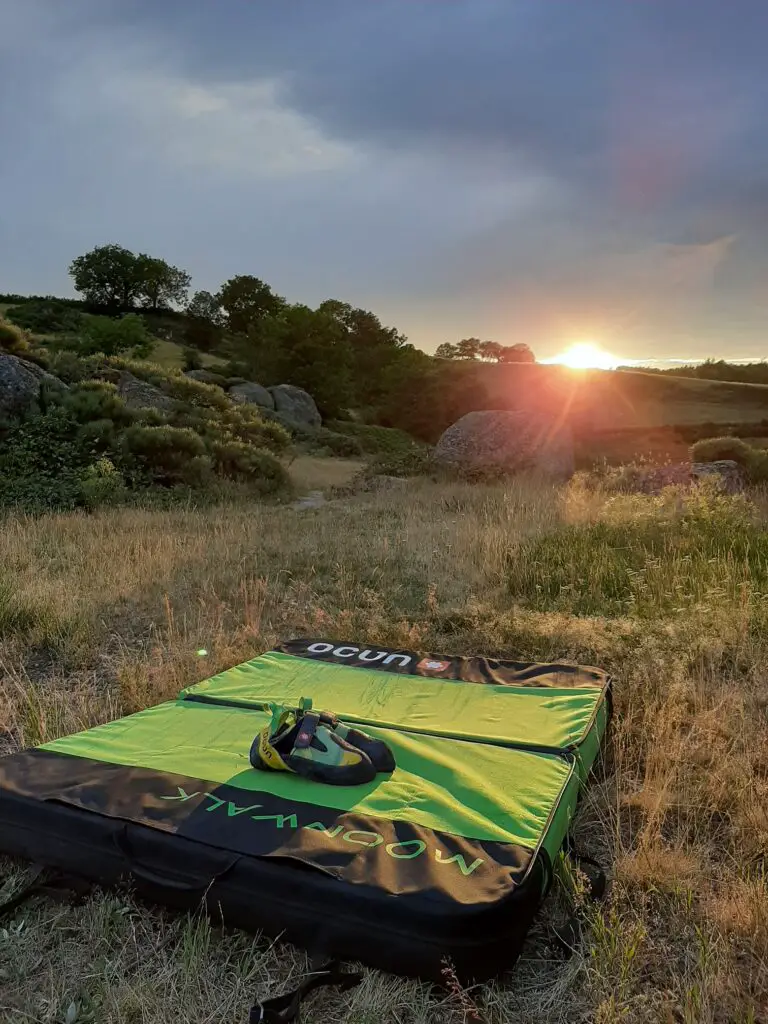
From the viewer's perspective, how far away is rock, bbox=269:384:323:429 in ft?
101

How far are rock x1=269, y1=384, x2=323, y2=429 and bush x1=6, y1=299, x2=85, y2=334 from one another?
68.8 ft

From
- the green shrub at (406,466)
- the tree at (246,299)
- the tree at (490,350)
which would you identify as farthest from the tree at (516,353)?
the green shrub at (406,466)

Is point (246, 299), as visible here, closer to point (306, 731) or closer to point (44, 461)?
point (44, 461)

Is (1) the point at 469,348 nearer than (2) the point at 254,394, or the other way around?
(2) the point at 254,394

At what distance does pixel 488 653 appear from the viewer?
4.53m

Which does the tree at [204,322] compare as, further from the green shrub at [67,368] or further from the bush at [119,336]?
the green shrub at [67,368]

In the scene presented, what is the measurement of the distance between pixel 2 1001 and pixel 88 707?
1.84 m

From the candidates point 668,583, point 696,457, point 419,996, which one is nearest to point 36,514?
point 668,583

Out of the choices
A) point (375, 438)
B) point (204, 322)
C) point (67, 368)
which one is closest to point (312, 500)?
point (67, 368)

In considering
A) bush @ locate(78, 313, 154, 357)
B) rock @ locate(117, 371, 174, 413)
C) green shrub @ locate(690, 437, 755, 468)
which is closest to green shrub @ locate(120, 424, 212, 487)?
rock @ locate(117, 371, 174, 413)

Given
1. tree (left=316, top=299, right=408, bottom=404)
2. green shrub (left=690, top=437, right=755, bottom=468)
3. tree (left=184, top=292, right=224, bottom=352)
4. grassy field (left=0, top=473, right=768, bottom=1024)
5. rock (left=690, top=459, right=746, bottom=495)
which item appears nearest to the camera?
grassy field (left=0, top=473, right=768, bottom=1024)

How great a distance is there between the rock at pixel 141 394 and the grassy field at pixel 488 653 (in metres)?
9.60

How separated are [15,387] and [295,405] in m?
16.5

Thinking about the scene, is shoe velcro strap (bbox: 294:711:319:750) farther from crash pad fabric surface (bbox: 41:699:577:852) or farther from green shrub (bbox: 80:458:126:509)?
green shrub (bbox: 80:458:126:509)
